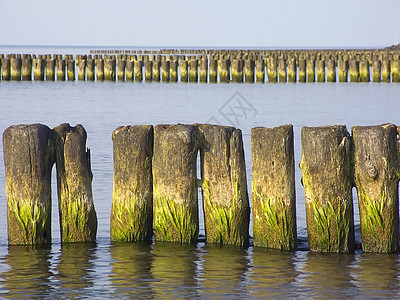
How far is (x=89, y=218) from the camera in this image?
7.23m

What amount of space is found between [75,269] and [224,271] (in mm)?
1414

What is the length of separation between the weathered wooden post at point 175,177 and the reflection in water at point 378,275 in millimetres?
1725

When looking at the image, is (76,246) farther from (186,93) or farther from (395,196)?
(186,93)

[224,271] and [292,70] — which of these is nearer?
[224,271]

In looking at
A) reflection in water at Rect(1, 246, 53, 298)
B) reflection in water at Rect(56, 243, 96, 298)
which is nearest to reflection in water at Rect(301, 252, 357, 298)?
reflection in water at Rect(56, 243, 96, 298)

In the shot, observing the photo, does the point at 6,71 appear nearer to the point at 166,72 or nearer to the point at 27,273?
the point at 166,72

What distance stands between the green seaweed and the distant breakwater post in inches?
27.2

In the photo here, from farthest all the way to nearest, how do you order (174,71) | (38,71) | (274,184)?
(174,71) → (38,71) → (274,184)

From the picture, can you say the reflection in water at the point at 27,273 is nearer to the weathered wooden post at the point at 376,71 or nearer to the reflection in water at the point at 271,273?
the reflection in water at the point at 271,273

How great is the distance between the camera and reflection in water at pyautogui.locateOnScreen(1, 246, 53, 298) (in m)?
6.02

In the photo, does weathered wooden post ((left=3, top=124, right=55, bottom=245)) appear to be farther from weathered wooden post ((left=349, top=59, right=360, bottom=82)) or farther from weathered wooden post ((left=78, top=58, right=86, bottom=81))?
weathered wooden post ((left=78, top=58, right=86, bottom=81))

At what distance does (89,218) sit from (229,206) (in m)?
1.45

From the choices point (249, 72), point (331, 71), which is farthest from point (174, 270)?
point (331, 71)

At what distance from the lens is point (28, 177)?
695cm
